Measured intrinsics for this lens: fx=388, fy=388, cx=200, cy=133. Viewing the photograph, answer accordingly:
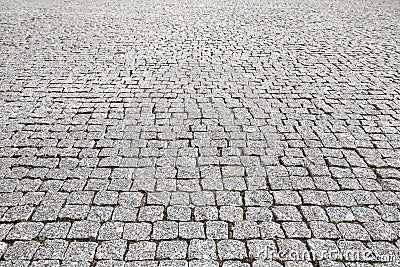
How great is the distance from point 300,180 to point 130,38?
307 inches

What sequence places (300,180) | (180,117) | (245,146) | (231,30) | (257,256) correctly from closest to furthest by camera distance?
(257,256) → (300,180) → (245,146) → (180,117) → (231,30)

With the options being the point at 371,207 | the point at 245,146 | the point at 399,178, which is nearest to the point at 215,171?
the point at 245,146

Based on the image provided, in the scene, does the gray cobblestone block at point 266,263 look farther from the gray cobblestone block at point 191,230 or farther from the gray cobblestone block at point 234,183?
the gray cobblestone block at point 234,183

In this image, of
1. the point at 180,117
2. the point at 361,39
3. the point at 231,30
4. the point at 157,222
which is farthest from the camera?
the point at 231,30

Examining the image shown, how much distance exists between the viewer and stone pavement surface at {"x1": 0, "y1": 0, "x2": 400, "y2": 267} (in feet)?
11.6

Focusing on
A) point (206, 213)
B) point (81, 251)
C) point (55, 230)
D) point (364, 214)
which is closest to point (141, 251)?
point (81, 251)

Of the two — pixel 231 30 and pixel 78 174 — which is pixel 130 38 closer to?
pixel 231 30

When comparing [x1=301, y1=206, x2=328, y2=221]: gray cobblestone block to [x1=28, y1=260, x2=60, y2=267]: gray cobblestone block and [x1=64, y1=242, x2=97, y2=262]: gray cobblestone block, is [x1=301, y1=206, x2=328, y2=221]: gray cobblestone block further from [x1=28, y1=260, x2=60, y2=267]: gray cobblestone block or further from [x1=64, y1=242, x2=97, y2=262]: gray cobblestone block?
[x1=28, y1=260, x2=60, y2=267]: gray cobblestone block

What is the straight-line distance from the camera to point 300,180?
4.42 metres

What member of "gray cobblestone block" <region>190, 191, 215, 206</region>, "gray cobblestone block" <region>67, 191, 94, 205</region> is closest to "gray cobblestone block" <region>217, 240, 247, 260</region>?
"gray cobblestone block" <region>190, 191, 215, 206</region>
